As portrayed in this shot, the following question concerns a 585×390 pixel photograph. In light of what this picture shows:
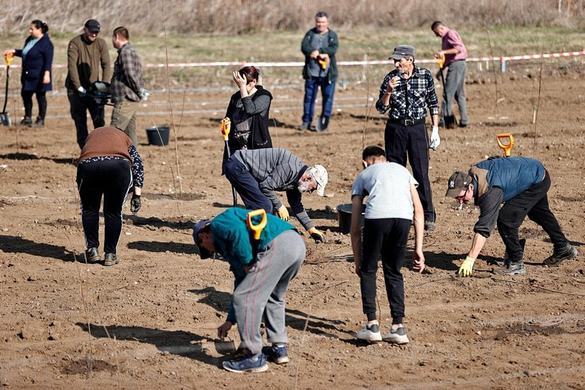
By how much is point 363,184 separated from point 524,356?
1985mm

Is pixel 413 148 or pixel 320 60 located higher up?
pixel 320 60

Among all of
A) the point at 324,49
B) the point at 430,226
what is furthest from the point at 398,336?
the point at 324,49

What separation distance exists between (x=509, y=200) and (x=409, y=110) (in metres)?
1.86

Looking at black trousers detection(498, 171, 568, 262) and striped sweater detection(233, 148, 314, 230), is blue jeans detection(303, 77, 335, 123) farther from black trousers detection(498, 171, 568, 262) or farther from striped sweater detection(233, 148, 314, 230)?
striped sweater detection(233, 148, 314, 230)

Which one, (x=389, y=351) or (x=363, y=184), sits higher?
(x=363, y=184)

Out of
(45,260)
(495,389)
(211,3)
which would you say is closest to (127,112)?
(45,260)

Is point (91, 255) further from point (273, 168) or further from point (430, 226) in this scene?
point (430, 226)

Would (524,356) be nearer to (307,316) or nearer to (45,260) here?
(307,316)

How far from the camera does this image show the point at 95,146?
11.6 m

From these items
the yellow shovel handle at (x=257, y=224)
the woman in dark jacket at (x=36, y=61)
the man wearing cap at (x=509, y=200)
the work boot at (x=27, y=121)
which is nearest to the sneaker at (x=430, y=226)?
the man wearing cap at (x=509, y=200)

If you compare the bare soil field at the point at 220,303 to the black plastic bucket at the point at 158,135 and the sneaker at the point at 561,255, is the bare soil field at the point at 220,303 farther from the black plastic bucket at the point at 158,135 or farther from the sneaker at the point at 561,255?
the black plastic bucket at the point at 158,135

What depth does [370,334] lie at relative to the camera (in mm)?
9797

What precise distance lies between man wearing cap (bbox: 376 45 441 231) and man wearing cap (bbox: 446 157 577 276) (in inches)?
60.3

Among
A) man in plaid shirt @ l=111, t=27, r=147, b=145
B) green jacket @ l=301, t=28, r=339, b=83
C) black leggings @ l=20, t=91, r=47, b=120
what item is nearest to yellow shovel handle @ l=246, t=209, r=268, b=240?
man in plaid shirt @ l=111, t=27, r=147, b=145
